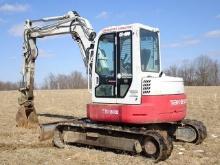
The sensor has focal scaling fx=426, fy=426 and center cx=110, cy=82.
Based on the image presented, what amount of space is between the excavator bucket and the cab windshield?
6.21m

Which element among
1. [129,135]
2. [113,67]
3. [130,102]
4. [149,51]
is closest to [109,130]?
[129,135]

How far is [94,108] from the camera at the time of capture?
11.6m

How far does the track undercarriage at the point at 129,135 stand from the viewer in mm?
10406

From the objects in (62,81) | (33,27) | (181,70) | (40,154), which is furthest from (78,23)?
(62,81)

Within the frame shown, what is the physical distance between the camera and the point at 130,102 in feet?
35.9

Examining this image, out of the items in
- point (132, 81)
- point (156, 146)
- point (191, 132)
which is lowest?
point (156, 146)

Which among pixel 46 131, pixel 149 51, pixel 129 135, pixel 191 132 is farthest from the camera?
pixel 46 131

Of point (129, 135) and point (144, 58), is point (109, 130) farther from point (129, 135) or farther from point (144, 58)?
point (144, 58)

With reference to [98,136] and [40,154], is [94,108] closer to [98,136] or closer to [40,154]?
[98,136]

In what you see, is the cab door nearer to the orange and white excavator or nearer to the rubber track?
the orange and white excavator

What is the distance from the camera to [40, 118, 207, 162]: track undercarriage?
1041 centimetres

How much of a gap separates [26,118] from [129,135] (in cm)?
604

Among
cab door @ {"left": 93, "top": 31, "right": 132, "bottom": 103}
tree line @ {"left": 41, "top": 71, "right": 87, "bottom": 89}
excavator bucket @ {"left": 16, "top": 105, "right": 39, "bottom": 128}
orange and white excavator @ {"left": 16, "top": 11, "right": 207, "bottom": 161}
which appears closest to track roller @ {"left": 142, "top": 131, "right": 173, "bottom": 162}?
orange and white excavator @ {"left": 16, "top": 11, "right": 207, "bottom": 161}

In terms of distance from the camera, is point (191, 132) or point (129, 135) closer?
point (129, 135)
